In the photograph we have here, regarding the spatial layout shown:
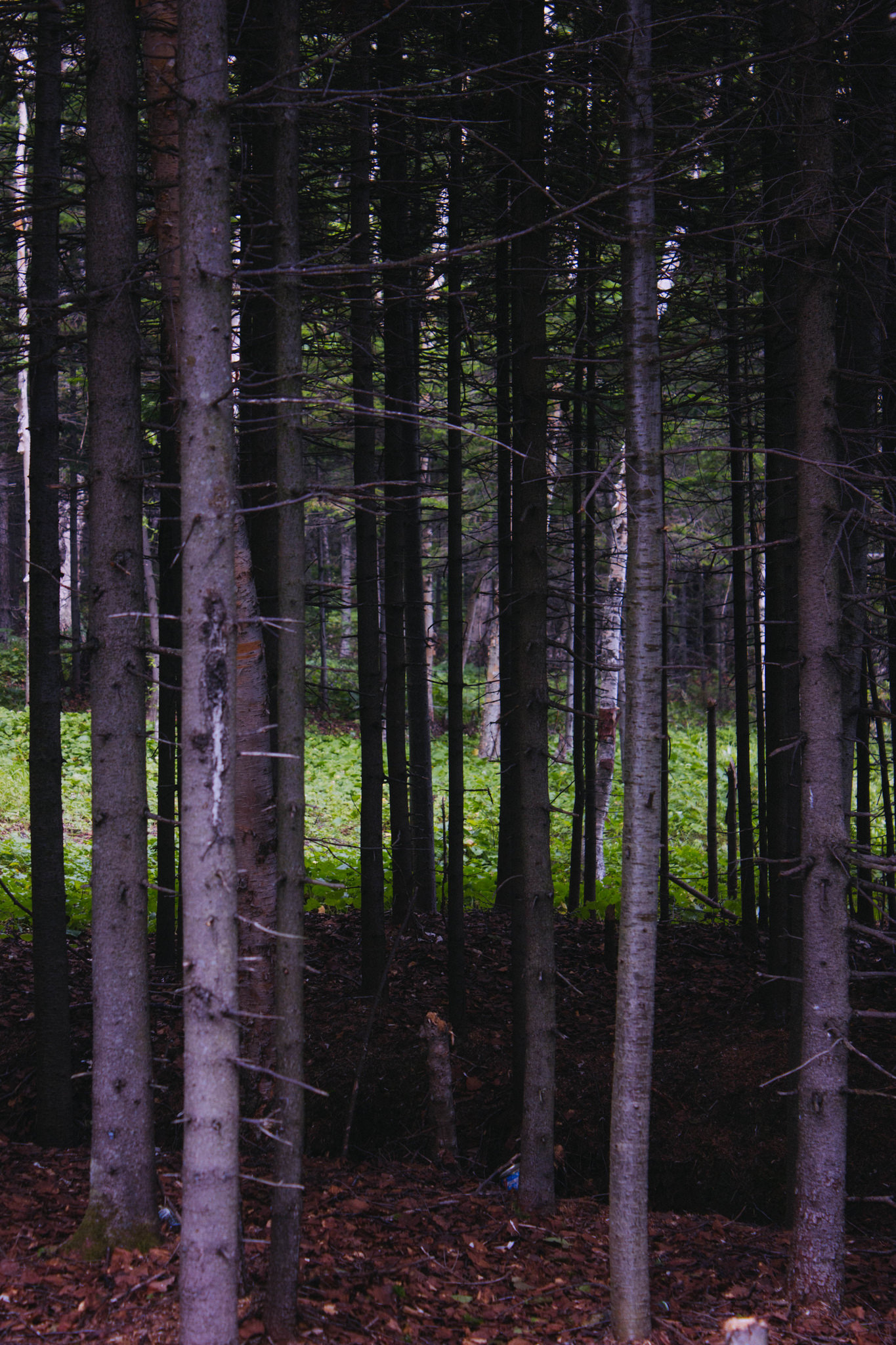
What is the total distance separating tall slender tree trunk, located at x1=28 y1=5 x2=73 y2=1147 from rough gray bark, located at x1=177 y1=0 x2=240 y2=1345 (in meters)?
2.82

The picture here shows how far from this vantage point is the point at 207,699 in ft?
12.6

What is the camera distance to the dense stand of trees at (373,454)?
12.9ft

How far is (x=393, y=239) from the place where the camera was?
340 inches

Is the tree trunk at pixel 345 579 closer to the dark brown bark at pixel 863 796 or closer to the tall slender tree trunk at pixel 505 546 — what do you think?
the tall slender tree trunk at pixel 505 546

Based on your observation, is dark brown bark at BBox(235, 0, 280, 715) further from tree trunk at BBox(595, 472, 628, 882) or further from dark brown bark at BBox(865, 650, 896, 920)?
tree trunk at BBox(595, 472, 628, 882)

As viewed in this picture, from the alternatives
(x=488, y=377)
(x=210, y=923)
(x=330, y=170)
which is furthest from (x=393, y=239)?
(x=210, y=923)

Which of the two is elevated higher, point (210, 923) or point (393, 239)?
point (393, 239)

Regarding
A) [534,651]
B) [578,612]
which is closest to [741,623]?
[578,612]

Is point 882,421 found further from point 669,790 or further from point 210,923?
point 669,790

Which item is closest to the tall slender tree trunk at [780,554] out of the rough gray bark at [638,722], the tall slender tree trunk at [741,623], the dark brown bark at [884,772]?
the tall slender tree trunk at [741,623]

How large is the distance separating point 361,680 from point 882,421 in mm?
5501

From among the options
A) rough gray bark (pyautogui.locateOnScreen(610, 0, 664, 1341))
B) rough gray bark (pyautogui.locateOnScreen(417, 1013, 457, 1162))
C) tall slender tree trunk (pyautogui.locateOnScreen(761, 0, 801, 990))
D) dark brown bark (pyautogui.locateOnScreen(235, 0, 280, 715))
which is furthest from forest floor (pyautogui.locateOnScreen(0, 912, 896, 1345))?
dark brown bark (pyautogui.locateOnScreen(235, 0, 280, 715))

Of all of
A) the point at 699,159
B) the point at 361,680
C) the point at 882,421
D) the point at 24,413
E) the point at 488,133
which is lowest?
the point at 361,680

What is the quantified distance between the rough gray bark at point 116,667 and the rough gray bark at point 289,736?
2.91 feet
